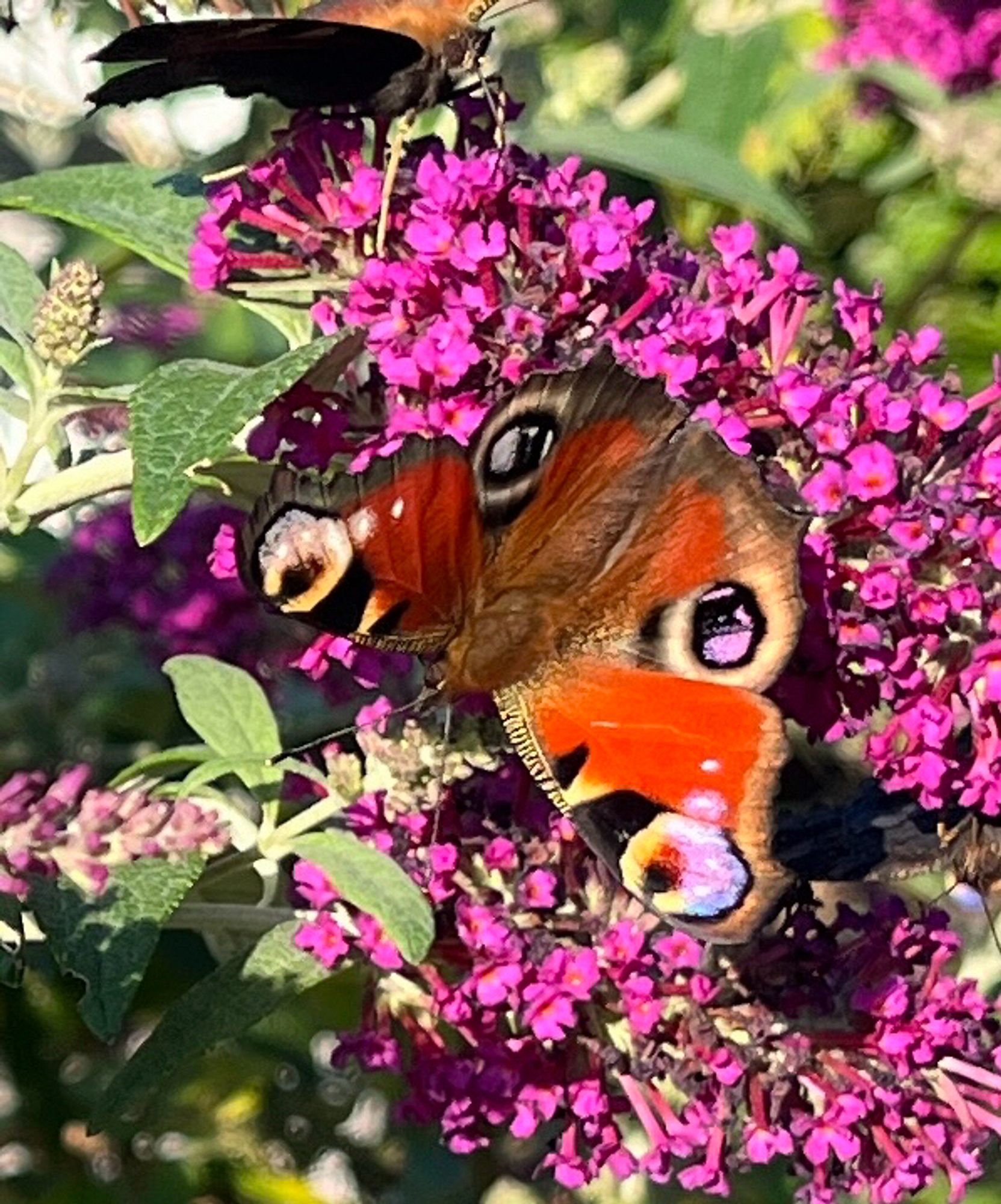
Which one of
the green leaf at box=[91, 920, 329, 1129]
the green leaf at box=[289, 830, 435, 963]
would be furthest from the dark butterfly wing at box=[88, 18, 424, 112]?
the green leaf at box=[91, 920, 329, 1129]

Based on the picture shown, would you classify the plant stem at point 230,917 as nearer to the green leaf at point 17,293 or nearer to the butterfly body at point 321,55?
the green leaf at point 17,293

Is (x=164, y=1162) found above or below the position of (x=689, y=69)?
below

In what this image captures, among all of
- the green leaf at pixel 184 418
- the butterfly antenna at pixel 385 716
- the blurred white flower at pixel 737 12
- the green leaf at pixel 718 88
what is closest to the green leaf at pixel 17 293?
the green leaf at pixel 184 418

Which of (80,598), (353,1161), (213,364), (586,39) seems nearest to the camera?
(213,364)

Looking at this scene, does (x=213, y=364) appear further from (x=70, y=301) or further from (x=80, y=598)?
(x=80, y=598)

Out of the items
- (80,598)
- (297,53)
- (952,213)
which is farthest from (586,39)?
(297,53)

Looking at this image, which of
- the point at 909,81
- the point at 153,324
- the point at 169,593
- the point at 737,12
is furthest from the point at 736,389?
the point at 737,12
